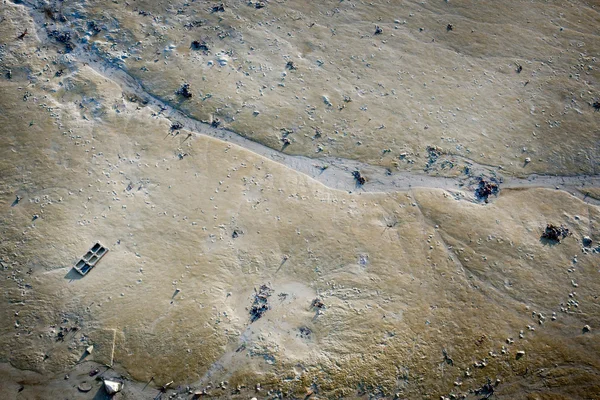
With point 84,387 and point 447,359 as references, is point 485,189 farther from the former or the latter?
point 84,387

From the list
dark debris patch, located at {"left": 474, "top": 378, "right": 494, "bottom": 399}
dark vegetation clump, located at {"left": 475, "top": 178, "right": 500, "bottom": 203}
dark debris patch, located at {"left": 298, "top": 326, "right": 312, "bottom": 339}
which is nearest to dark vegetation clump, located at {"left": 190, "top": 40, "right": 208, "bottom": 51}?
dark debris patch, located at {"left": 298, "top": 326, "right": 312, "bottom": 339}

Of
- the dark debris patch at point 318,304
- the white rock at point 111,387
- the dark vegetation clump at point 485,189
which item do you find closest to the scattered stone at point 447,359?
the dark debris patch at point 318,304

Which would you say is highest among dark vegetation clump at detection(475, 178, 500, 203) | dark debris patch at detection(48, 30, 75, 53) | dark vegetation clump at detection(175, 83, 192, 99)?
dark debris patch at detection(48, 30, 75, 53)

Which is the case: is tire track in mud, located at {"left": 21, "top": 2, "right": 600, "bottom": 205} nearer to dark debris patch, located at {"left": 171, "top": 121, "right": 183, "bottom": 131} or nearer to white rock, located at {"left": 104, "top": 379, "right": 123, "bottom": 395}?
dark debris patch, located at {"left": 171, "top": 121, "right": 183, "bottom": 131}

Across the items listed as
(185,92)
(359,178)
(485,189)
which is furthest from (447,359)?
(185,92)

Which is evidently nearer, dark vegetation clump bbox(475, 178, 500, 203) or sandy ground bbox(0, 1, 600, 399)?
sandy ground bbox(0, 1, 600, 399)

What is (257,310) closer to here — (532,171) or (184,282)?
(184,282)
